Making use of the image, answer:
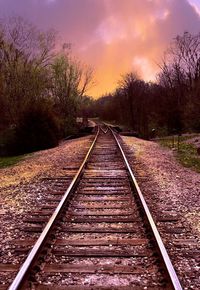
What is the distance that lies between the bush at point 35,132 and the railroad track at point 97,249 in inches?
735

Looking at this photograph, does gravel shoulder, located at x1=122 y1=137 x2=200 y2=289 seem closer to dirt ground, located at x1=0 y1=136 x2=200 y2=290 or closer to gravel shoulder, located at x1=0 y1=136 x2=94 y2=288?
dirt ground, located at x1=0 y1=136 x2=200 y2=290

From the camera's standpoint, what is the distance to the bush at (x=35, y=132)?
91.9 ft

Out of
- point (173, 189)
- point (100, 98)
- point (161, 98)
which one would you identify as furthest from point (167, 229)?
point (100, 98)

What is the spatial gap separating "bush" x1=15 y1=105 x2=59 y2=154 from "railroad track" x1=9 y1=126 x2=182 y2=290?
61.3ft

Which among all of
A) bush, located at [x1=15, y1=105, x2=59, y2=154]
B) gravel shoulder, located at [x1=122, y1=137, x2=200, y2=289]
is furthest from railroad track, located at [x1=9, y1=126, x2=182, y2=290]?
bush, located at [x1=15, y1=105, x2=59, y2=154]

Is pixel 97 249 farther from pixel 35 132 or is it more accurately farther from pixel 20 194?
pixel 35 132

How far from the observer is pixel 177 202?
916 cm

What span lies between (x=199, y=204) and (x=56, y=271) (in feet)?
14.9

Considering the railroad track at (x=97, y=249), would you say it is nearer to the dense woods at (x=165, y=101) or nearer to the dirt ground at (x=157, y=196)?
the dirt ground at (x=157, y=196)

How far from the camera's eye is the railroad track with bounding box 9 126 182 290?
4969 millimetres

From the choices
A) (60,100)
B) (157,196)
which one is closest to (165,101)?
(60,100)

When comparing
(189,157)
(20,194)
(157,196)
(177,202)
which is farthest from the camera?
(189,157)

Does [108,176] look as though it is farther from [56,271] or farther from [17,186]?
[56,271]

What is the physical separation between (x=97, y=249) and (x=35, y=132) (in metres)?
22.7
